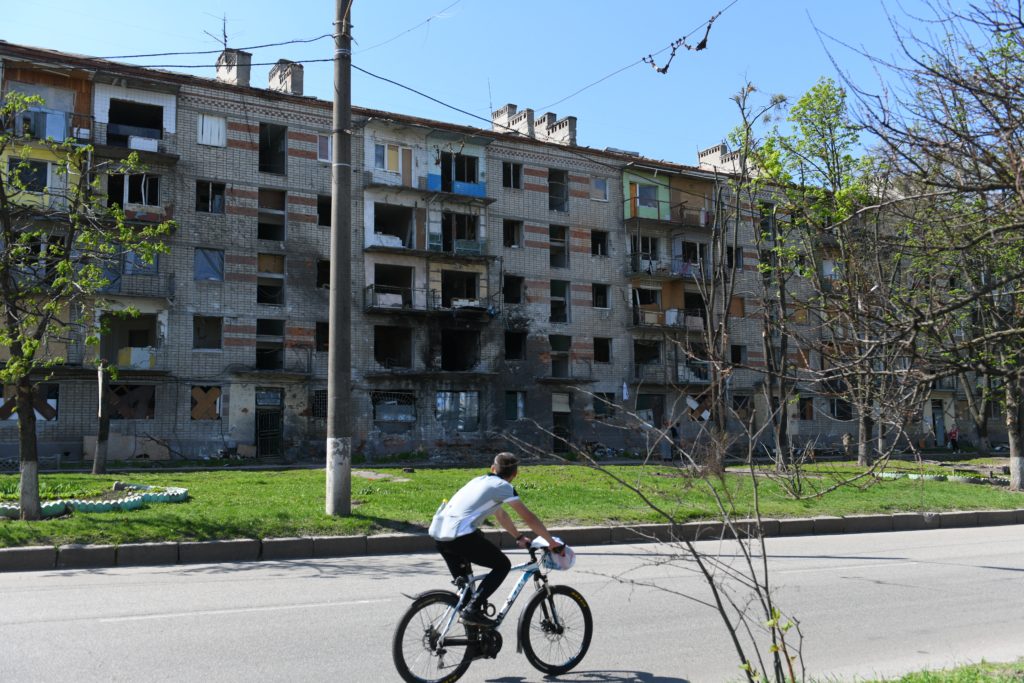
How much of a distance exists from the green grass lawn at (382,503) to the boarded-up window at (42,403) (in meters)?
14.7

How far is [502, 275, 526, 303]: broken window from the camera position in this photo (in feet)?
144

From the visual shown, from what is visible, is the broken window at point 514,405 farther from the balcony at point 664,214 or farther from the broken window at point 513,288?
the balcony at point 664,214

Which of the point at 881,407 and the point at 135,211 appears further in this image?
the point at 135,211

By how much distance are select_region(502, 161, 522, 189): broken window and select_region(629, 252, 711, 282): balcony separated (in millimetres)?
7344

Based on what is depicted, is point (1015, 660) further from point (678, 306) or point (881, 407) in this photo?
point (678, 306)


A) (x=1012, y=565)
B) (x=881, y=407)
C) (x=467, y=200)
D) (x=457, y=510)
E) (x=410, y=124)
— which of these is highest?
(x=410, y=124)

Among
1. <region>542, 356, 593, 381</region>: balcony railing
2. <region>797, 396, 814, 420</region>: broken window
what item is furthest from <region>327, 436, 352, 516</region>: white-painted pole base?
<region>797, 396, 814, 420</region>: broken window

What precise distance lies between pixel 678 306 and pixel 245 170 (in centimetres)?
2360

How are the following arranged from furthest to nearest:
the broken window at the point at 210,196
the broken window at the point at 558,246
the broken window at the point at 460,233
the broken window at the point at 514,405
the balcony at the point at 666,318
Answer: the balcony at the point at 666,318 < the broken window at the point at 558,246 < the broken window at the point at 514,405 < the broken window at the point at 460,233 < the broken window at the point at 210,196

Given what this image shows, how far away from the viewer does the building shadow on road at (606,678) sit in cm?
621

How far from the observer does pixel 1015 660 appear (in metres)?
6.73

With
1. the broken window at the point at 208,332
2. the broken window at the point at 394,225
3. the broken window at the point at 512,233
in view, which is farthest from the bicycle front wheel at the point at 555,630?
the broken window at the point at 512,233

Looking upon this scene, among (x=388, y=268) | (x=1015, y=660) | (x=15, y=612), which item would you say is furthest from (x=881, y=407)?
(x=388, y=268)

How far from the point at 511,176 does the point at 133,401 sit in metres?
20.5
